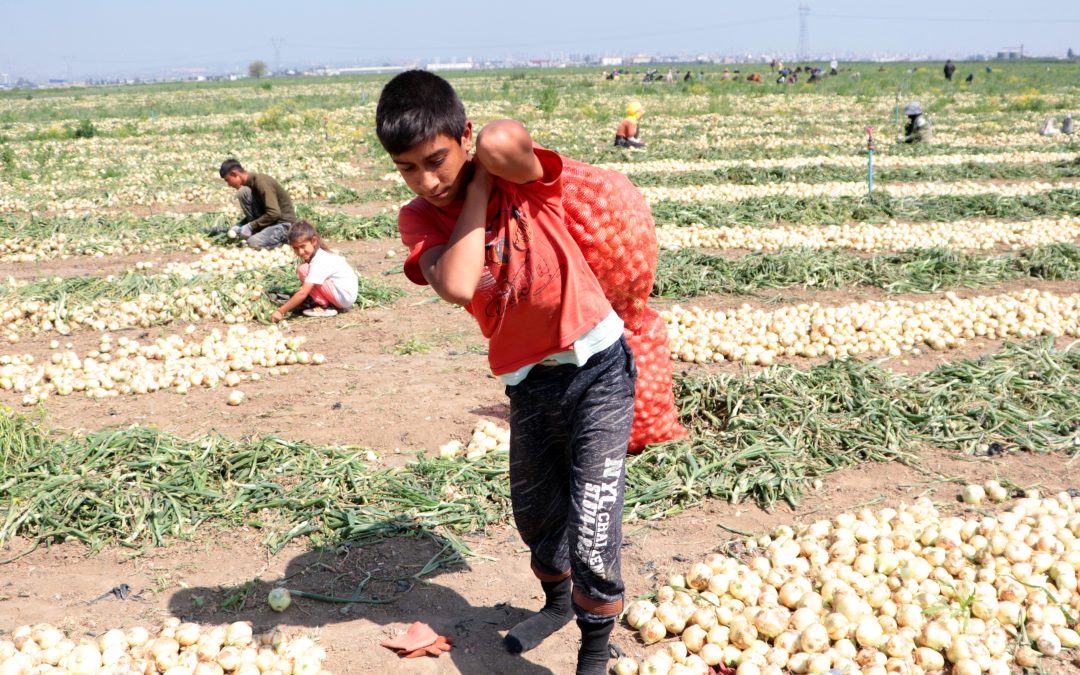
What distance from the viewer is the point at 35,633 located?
2.97 m

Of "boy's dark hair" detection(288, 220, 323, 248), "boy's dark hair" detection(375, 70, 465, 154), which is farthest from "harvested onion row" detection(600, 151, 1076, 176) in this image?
"boy's dark hair" detection(375, 70, 465, 154)

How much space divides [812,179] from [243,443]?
11858mm

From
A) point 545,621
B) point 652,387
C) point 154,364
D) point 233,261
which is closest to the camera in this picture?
point 545,621

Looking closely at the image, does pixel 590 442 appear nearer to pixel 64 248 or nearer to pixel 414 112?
pixel 414 112

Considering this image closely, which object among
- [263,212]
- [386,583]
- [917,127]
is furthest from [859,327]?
[917,127]

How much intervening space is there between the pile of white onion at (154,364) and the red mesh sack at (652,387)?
2.83 m

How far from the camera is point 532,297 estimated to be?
2.44 meters

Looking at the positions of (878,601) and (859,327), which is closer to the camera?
(878,601)

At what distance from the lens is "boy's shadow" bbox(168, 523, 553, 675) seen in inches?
120

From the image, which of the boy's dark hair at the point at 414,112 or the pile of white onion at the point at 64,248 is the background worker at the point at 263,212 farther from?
the boy's dark hair at the point at 414,112

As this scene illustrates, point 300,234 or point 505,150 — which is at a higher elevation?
point 505,150

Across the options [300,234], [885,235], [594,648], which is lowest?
[594,648]

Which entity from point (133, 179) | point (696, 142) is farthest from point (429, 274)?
point (696, 142)

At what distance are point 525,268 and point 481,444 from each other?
2.35m
